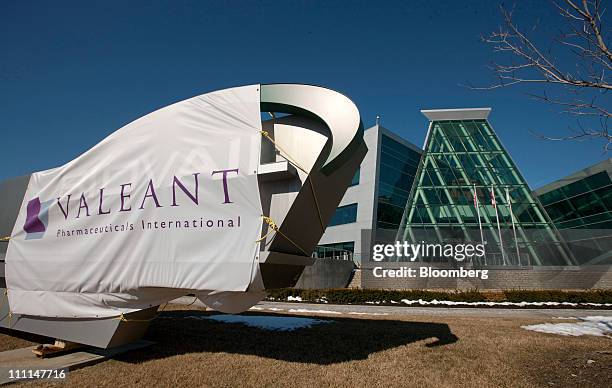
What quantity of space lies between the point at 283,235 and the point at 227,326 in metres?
5.77

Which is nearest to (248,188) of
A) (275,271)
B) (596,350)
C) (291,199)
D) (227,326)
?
(291,199)

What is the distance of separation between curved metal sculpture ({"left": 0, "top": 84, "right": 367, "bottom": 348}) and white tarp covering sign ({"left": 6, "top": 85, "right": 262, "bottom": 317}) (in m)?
0.27

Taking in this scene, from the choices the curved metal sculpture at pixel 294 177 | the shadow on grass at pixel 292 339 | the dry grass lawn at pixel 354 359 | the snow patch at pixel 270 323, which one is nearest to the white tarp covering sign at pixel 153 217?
the curved metal sculpture at pixel 294 177

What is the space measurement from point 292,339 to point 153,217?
14.2 feet

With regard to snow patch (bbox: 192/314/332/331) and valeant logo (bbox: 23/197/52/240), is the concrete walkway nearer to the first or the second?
snow patch (bbox: 192/314/332/331)

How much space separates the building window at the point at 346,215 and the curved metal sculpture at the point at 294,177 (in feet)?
83.6

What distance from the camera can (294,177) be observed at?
5309 mm

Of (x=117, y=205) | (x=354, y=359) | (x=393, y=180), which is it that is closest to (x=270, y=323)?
(x=354, y=359)

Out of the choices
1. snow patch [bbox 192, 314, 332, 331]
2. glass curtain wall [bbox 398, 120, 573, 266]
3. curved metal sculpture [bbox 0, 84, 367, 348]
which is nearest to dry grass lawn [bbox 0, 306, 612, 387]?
snow patch [bbox 192, 314, 332, 331]

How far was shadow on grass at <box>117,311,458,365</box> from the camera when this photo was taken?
6727mm

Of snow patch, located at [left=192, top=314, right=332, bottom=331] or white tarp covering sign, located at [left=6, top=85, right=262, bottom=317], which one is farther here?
snow patch, located at [left=192, top=314, right=332, bottom=331]

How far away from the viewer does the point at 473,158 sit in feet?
104

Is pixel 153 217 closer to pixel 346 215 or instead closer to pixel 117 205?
pixel 117 205

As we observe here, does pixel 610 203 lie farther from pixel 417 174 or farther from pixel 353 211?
pixel 353 211
